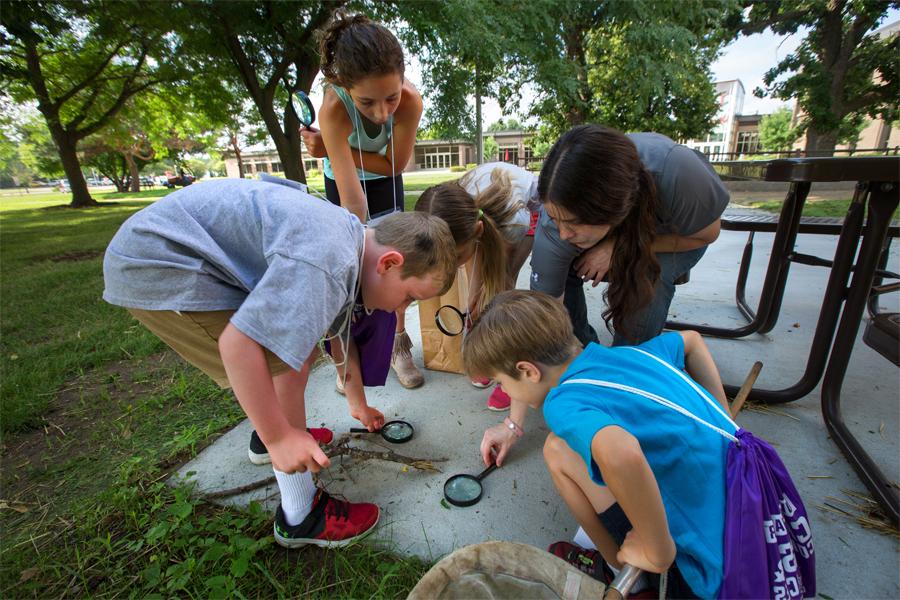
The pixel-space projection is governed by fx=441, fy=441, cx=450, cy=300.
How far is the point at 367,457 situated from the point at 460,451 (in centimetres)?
33

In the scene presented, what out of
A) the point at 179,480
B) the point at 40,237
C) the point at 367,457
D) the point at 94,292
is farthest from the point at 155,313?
the point at 40,237

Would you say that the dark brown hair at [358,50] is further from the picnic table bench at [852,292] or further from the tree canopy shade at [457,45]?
the tree canopy shade at [457,45]

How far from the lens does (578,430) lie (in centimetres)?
86

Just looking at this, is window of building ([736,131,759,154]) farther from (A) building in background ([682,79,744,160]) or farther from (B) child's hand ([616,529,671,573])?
(B) child's hand ([616,529,671,573])

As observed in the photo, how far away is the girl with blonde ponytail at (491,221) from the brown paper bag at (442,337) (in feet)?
0.19

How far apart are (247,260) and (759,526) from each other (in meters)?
1.24

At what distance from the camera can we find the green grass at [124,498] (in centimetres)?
114

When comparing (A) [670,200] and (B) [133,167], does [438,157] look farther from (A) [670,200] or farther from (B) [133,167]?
(A) [670,200]

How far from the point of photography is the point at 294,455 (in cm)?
102

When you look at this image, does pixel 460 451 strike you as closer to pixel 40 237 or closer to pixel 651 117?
pixel 40 237

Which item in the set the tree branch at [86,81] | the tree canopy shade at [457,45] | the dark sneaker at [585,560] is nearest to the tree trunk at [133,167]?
the tree branch at [86,81]

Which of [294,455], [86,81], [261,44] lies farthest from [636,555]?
→ [86,81]

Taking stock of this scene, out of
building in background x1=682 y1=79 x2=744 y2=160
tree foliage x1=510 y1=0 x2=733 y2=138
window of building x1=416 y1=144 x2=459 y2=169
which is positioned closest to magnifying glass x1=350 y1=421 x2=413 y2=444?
tree foliage x1=510 y1=0 x2=733 y2=138

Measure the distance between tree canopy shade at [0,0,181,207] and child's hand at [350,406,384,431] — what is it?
748 cm
